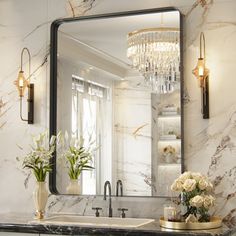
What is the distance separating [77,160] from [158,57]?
3.04 ft

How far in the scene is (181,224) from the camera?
3055 millimetres

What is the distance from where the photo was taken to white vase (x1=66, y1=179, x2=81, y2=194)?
3846mm

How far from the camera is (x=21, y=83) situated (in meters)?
4.01

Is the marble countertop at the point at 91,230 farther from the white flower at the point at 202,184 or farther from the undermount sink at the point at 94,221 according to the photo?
the white flower at the point at 202,184

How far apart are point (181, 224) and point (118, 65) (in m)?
1.25

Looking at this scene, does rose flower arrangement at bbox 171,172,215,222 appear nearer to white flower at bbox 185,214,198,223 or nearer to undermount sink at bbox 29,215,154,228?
white flower at bbox 185,214,198,223

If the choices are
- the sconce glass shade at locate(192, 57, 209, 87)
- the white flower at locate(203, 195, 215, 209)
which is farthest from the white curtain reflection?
the white flower at locate(203, 195, 215, 209)

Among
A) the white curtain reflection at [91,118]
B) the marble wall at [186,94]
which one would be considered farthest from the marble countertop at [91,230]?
the white curtain reflection at [91,118]

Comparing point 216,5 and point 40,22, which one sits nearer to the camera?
point 216,5

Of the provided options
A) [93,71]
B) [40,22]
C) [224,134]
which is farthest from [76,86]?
[224,134]

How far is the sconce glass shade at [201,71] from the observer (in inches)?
138

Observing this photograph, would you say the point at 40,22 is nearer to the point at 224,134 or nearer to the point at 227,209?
the point at 224,134

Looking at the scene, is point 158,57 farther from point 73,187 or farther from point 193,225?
point 193,225

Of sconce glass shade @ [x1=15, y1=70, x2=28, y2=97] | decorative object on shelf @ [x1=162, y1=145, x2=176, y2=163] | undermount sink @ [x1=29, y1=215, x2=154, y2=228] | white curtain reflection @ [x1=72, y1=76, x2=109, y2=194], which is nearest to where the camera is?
undermount sink @ [x1=29, y1=215, x2=154, y2=228]
